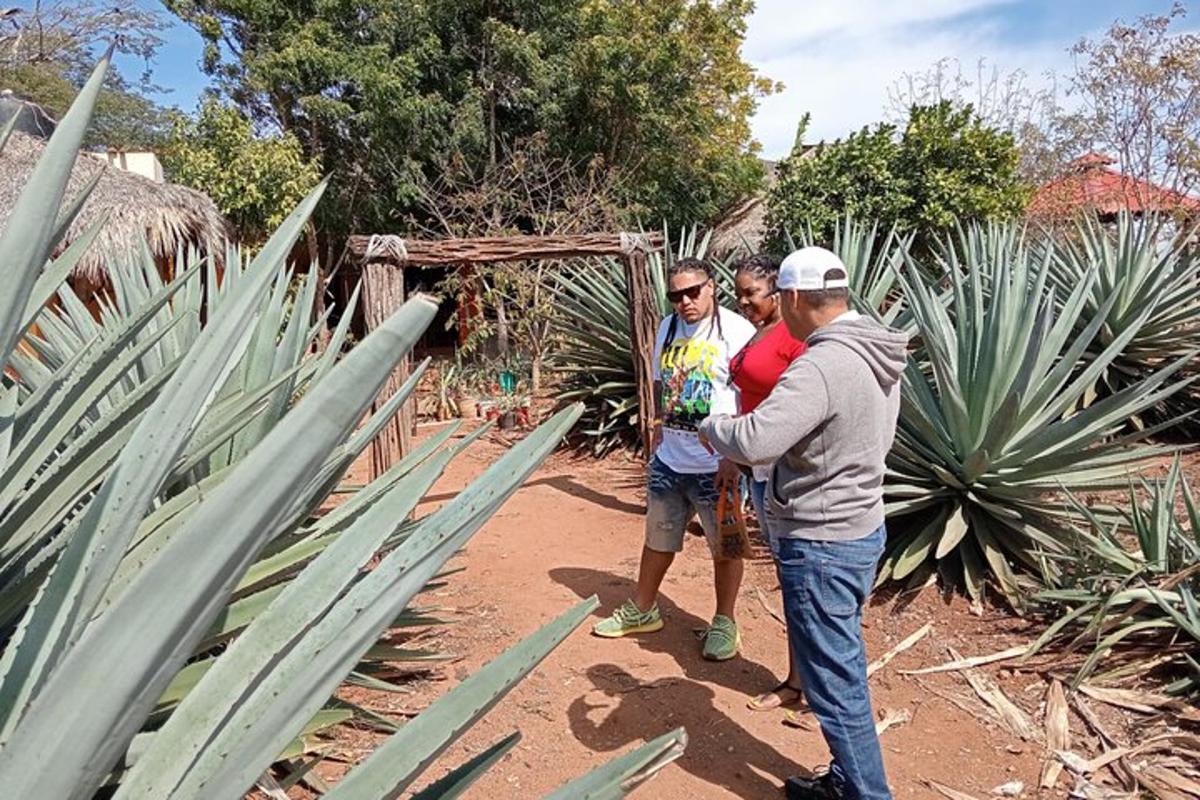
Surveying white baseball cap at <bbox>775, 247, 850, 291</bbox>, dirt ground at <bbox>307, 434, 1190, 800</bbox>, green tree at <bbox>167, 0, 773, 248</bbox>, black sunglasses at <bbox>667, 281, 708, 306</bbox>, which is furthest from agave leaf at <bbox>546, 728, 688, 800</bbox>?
green tree at <bbox>167, 0, 773, 248</bbox>

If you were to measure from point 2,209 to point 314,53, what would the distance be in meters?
4.85

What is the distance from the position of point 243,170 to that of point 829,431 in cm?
1275

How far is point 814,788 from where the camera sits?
280cm

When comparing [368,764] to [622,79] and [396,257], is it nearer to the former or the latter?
[396,257]

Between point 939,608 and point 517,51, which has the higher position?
point 517,51

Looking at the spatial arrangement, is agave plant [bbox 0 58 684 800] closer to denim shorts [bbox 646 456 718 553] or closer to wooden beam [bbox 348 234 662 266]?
denim shorts [bbox 646 456 718 553]

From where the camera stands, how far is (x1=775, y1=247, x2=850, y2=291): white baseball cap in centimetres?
254

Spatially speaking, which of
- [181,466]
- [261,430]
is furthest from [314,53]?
[181,466]

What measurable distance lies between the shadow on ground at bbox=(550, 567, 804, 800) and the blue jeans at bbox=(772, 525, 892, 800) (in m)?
0.53

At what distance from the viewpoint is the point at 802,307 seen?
2584 mm

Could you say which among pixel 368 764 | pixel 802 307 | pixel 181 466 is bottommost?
pixel 368 764

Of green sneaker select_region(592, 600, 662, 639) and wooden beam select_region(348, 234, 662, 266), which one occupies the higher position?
wooden beam select_region(348, 234, 662, 266)

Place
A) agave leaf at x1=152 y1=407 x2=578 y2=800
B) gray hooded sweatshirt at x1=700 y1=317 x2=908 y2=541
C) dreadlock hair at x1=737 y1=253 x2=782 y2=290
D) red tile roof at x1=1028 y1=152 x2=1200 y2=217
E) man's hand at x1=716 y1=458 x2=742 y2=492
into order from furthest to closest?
red tile roof at x1=1028 y1=152 x2=1200 y2=217, dreadlock hair at x1=737 y1=253 x2=782 y2=290, man's hand at x1=716 y1=458 x2=742 y2=492, gray hooded sweatshirt at x1=700 y1=317 x2=908 y2=541, agave leaf at x1=152 y1=407 x2=578 y2=800

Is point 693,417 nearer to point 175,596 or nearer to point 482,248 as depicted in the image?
point 482,248
